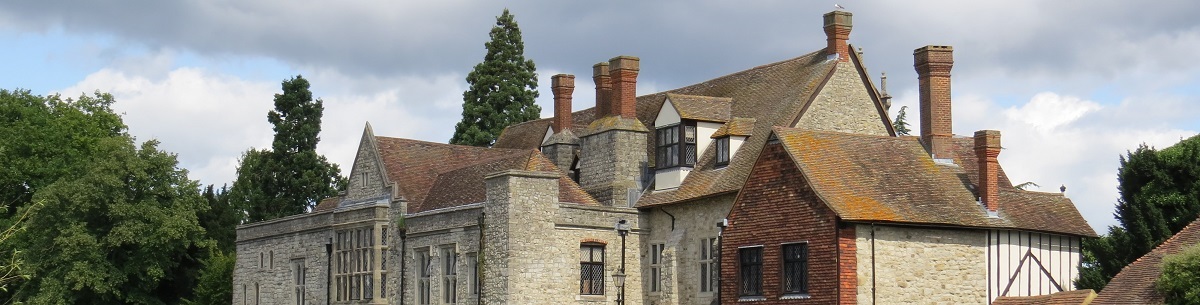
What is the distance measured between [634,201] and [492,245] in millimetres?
4484

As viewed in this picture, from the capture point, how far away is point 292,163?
6106 centimetres

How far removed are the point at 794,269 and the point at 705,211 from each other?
182 inches

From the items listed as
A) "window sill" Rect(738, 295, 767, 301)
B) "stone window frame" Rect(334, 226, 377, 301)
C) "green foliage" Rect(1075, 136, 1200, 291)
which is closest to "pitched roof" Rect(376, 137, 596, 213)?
"stone window frame" Rect(334, 226, 377, 301)

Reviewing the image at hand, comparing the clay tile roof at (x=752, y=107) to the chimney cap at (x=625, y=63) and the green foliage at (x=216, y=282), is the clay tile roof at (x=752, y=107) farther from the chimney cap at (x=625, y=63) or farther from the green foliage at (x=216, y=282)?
the green foliage at (x=216, y=282)

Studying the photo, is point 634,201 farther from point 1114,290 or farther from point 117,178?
point 117,178

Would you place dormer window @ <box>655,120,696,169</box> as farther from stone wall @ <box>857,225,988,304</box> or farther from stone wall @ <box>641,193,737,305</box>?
stone wall @ <box>857,225,988,304</box>

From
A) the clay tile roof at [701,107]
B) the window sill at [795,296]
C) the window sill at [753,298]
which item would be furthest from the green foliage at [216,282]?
the window sill at [795,296]

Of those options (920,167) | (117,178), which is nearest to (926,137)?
(920,167)

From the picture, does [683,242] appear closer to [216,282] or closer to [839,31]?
[839,31]

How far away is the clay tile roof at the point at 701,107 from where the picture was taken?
40406 mm

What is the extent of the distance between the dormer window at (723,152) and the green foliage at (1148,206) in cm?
834

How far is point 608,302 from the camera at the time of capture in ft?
131

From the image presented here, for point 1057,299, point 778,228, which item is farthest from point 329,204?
point 1057,299

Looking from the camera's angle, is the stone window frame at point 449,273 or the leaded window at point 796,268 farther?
the stone window frame at point 449,273
